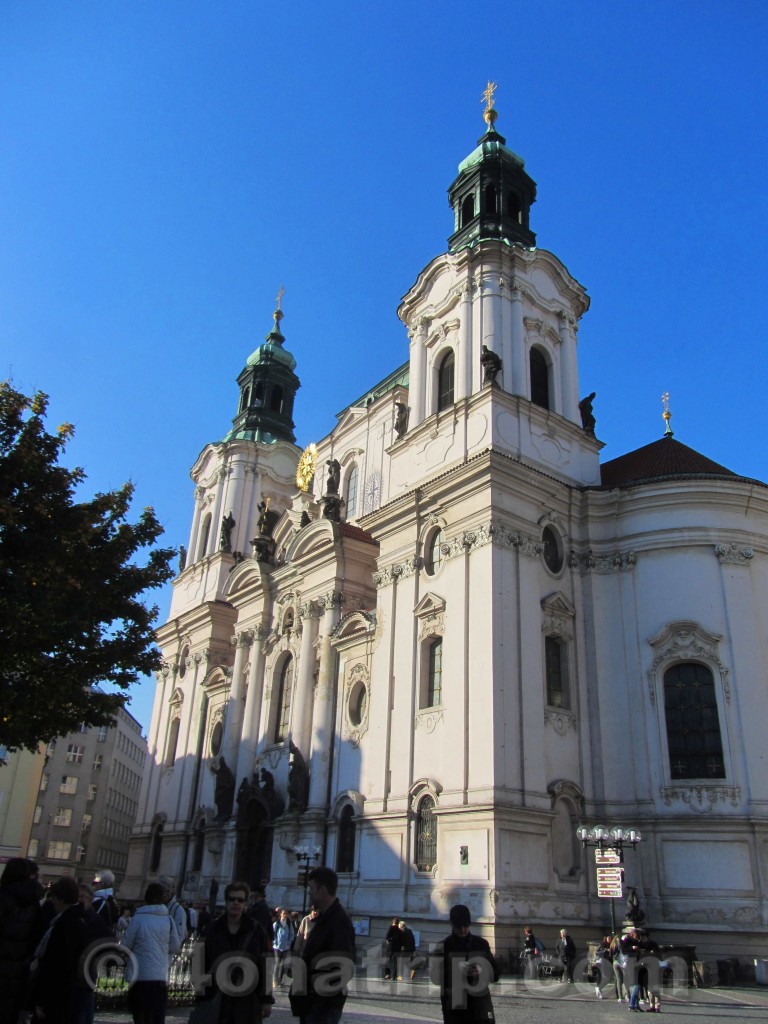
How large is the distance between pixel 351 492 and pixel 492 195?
12060mm

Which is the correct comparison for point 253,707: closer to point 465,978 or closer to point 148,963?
point 148,963

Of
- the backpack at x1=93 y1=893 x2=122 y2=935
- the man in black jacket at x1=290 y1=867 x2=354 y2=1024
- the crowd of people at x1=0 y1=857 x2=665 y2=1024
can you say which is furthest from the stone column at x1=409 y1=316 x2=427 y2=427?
the man in black jacket at x1=290 y1=867 x2=354 y2=1024

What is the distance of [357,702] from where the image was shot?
1024 inches

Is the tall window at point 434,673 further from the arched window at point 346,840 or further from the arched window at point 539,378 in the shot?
the arched window at point 539,378

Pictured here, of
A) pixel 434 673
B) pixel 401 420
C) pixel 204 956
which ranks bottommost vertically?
pixel 204 956

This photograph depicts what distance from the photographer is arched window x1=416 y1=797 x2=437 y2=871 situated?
826 inches

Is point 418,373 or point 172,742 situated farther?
point 172,742

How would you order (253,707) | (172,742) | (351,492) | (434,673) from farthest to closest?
(172,742) < (351,492) < (253,707) < (434,673)

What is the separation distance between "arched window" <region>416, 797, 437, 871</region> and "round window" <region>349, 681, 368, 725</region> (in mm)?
4562

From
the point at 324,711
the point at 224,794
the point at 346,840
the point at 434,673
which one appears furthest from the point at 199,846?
the point at 434,673

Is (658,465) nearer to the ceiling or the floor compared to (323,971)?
nearer to the ceiling

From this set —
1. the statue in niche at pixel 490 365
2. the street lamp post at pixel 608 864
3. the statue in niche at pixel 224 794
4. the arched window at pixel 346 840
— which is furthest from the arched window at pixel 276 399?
the street lamp post at pixel 608 864

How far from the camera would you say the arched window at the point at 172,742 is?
36812mm

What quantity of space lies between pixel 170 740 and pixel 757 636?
81.6ft
